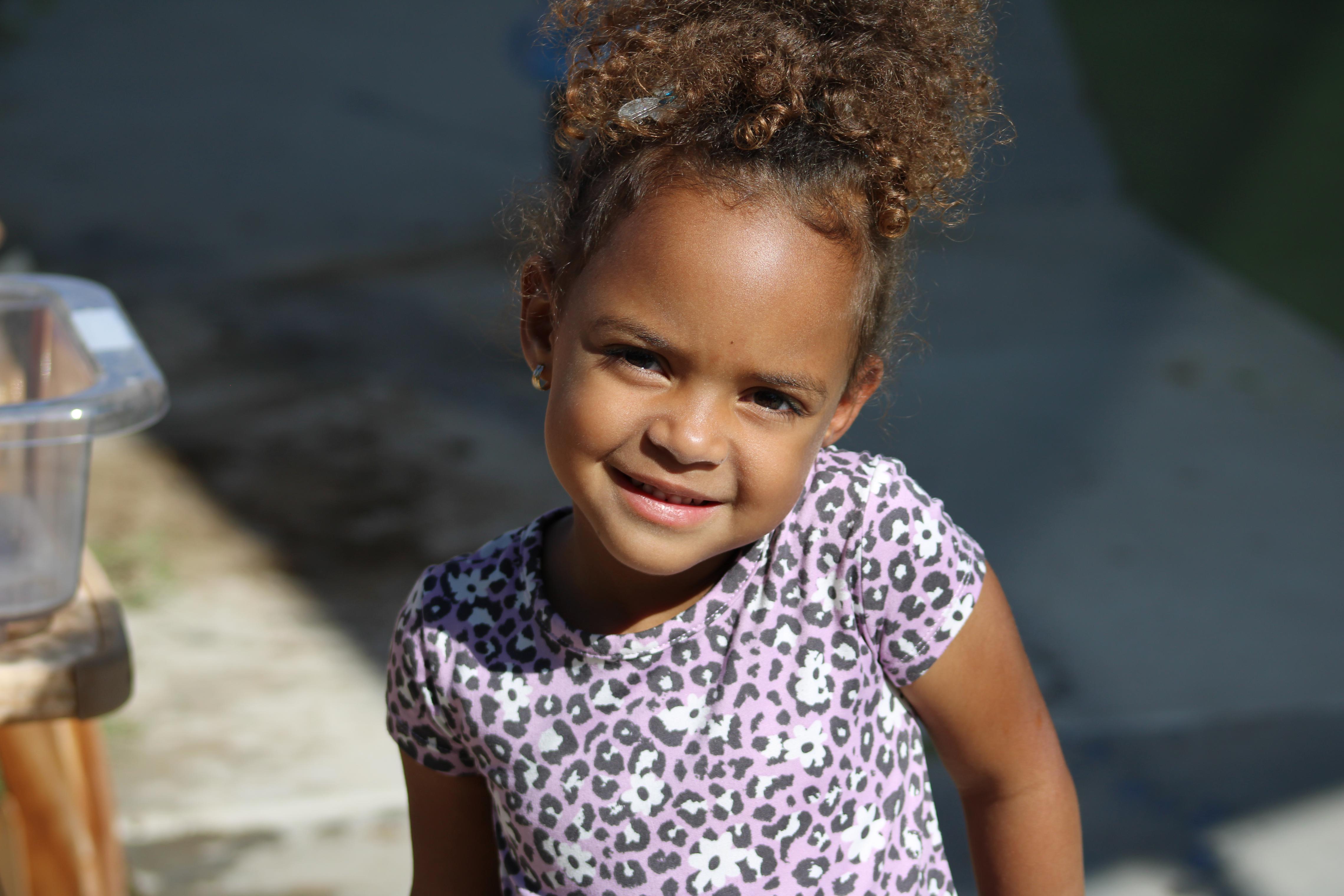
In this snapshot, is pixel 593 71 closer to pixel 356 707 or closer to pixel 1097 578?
pixel 356 707

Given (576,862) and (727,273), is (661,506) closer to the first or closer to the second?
(727,273)

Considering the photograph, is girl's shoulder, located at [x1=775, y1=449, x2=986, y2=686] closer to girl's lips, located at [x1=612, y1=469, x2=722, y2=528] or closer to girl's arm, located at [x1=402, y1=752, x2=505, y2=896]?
girl's lips, located at [x1=612, y1=469, x2=722, y2=528]

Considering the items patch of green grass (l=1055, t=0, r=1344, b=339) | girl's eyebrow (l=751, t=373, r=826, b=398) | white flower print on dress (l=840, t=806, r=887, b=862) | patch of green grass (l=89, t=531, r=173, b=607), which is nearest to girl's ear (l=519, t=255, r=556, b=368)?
girl's eyebrow (l=751, t=373, r=826, b=398)

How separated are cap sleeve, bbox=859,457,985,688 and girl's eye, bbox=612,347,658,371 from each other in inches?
9.5

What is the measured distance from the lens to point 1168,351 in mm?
4305

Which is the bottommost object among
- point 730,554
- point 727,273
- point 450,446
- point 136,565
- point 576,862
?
point 136,565

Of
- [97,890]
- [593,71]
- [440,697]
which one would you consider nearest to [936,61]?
[593,71]

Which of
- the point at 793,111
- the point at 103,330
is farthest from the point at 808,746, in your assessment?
the point at 103,330

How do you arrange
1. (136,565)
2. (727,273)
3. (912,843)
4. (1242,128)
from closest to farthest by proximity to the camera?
(727,273)
(912,843)
(136,565)
(1242,128)

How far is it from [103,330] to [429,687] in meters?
0.68

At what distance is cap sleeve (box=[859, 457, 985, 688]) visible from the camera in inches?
44.7

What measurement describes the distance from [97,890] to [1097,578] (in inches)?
89.6

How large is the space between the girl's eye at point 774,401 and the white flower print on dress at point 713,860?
0.37 meters

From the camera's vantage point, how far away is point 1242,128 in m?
5.02
